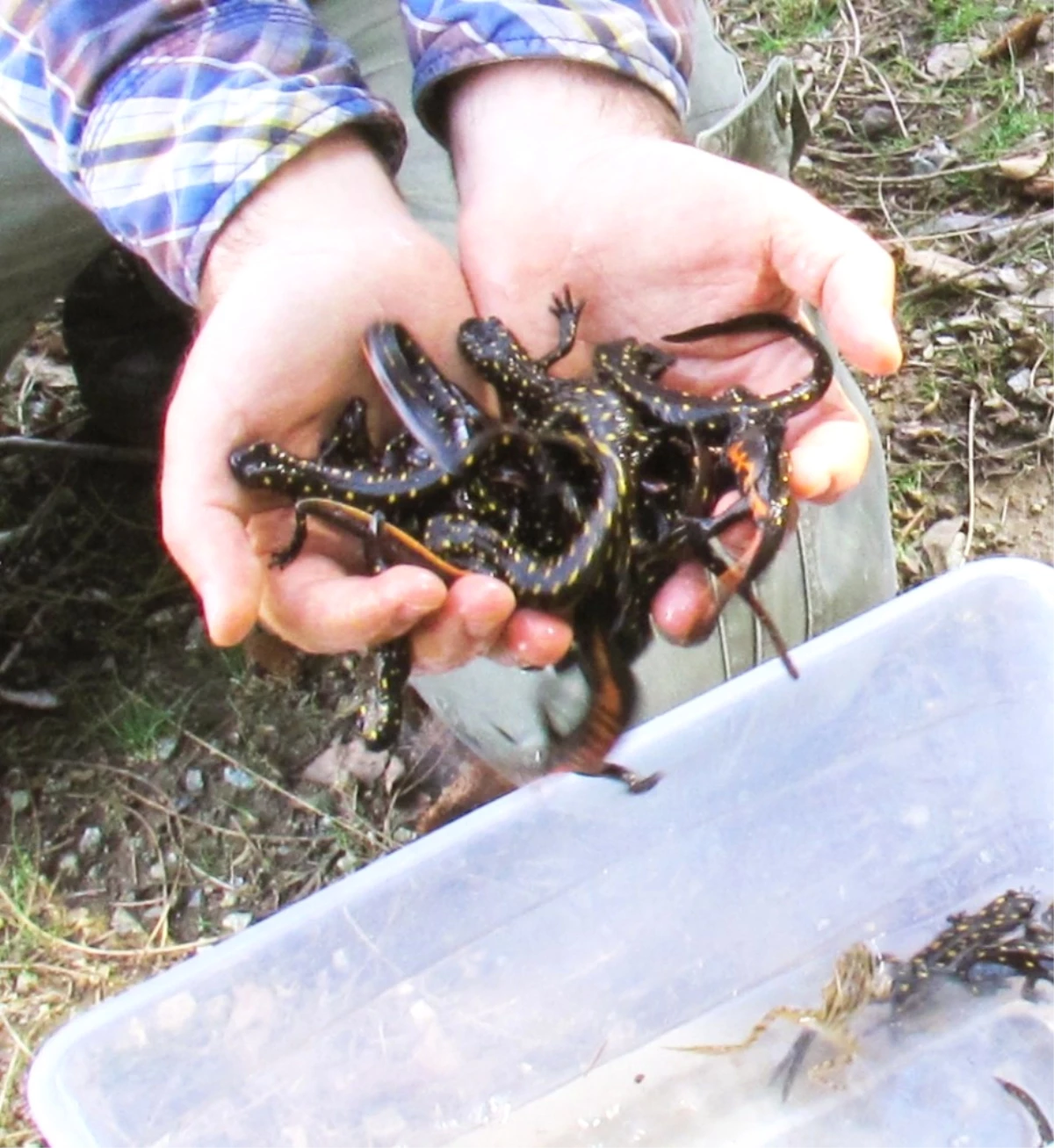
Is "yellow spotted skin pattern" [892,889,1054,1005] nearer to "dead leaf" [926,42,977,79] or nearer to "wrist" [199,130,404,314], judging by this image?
"wrist" [199,130,404,314]

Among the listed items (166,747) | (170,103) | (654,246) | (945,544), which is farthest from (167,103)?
(945,544)

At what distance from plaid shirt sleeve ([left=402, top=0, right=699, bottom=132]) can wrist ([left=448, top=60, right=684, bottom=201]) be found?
0.08 feet

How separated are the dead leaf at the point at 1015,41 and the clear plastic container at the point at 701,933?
79.1 inches

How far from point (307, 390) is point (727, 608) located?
80cm

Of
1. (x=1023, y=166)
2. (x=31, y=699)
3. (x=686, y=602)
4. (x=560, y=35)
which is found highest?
(x=560, y=35)

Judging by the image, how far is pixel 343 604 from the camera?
187 cm

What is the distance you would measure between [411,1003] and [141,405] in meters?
1.46

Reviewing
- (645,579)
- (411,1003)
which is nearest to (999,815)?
(645,579)

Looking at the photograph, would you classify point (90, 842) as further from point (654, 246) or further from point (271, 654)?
point (654, 246)

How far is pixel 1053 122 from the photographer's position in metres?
3.65

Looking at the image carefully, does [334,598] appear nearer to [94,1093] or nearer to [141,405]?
[94,1093]

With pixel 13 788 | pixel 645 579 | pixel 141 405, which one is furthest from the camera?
pixel 141 405

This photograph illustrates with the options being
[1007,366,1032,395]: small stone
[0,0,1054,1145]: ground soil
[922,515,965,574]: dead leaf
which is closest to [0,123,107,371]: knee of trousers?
[0,0,1054,1145]: ground soil

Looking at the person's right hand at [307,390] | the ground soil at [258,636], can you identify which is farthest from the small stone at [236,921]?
the person's right hand at [307,390]
